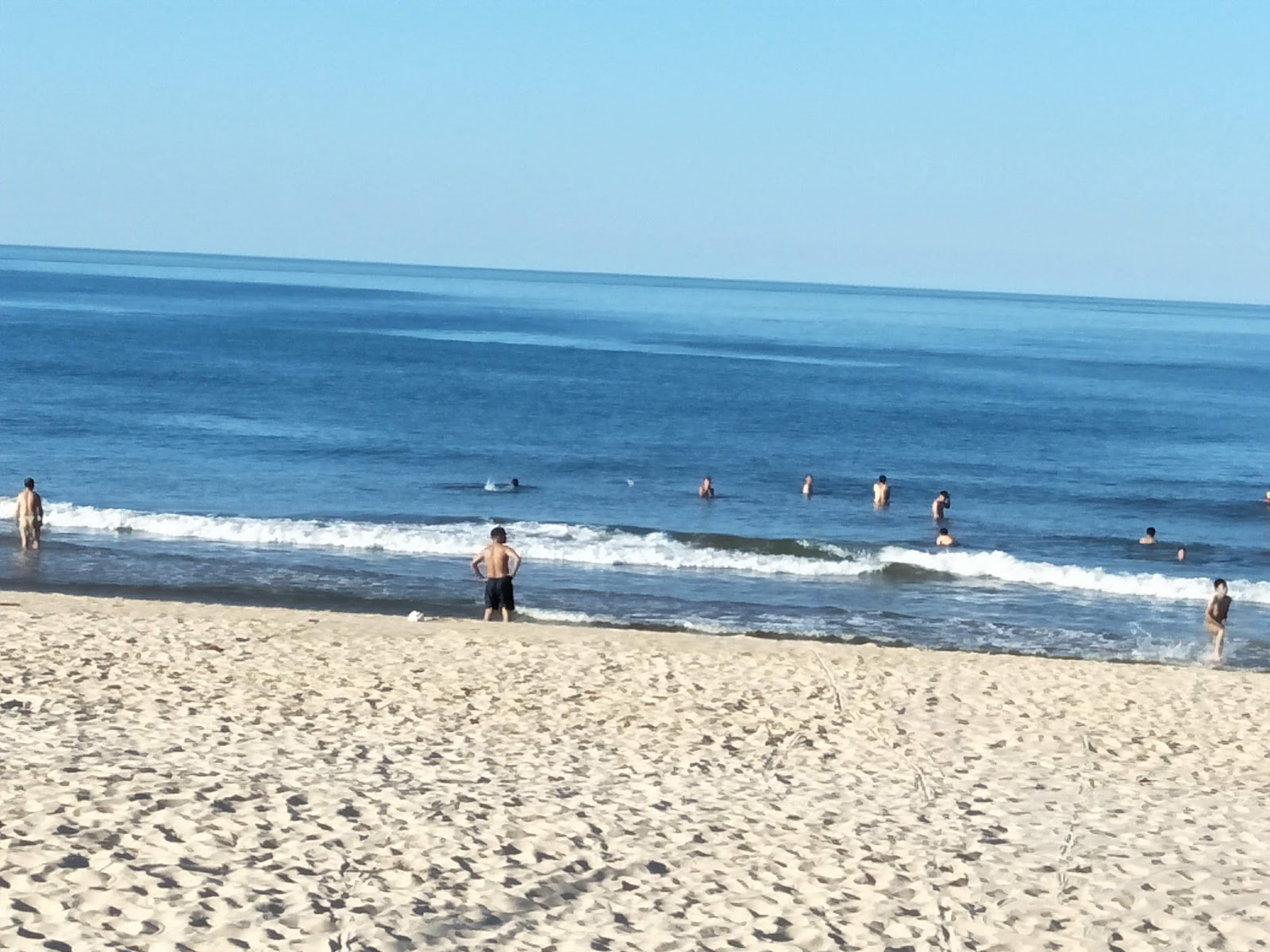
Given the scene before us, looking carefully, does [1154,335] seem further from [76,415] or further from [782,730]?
[782,730]

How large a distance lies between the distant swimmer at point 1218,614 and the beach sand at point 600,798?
12.0ft

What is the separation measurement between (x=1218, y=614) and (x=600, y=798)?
13.0 metres

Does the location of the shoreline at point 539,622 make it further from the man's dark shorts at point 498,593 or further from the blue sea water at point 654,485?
the man's dark shorts at point 498,593

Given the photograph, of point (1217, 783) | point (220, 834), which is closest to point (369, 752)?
point (220, 834)

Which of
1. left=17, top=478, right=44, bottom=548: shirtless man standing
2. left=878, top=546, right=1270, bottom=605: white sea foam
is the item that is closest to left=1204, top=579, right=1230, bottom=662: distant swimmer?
left=878, top=546, right=1270, bottom=605: white sea foam

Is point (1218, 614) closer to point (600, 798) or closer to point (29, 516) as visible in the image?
point (600, 798)

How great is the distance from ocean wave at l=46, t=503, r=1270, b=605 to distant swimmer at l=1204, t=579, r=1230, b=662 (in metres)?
5.01

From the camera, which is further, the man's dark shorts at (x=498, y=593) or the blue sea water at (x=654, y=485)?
the blue sea water at (x=654, y=485)

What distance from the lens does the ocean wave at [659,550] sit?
85.4ft

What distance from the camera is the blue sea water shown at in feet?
75.1

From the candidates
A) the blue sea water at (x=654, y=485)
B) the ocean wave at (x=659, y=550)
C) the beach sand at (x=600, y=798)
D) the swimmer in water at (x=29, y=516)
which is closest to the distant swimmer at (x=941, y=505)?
the blue sea water at (x=654, y=485)

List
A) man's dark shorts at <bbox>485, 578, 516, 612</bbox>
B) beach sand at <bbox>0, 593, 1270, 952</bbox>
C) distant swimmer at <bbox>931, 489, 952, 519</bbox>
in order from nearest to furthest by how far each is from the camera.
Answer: beach sand at <bbox>0, 593, 1270, 952</bbox>
man's dark shorts at <bbox>485, 578, 516, 612</bbox>
distant swimmer at <bbox>931, 489, 952, 519</bbox>

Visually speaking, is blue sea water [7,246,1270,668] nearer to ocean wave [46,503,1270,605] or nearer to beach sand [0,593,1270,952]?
ocean wave [46,503,1270,605]

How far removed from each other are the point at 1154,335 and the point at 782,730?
153 metres
